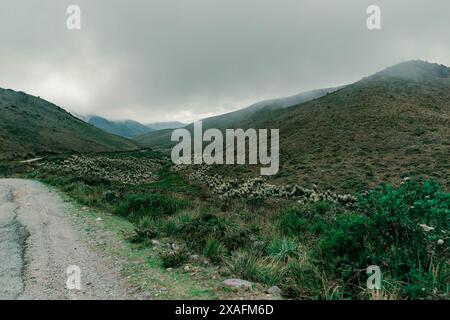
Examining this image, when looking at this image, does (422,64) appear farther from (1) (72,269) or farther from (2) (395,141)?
Result: (1) (72,269)

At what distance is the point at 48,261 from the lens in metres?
5.68

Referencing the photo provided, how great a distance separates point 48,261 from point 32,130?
103309 millimetres

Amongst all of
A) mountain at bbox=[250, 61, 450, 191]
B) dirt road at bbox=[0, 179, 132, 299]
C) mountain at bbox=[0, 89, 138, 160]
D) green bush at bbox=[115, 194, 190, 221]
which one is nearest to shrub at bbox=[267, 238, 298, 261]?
dirt road at bbox=[0, 179, 132, 299]

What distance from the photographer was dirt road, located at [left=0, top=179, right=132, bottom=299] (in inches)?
177

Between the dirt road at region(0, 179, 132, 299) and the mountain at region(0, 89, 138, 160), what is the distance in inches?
2428

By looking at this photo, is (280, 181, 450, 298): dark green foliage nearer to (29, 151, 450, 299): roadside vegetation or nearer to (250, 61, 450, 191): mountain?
(29, 151, 450, 299): roadside vegetation

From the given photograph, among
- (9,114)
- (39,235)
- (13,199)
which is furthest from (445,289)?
(9,114)

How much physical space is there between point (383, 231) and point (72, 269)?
574 cm

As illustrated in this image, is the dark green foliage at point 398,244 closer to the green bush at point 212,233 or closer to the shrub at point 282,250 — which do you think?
the shrub at point 282,250

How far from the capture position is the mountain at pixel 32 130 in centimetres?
7112

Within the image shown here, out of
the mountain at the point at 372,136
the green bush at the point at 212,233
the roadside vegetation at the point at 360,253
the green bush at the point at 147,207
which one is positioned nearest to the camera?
the roadside vegetation at the point at 360,253

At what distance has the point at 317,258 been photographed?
17.1ft

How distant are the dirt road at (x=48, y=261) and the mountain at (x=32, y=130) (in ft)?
202

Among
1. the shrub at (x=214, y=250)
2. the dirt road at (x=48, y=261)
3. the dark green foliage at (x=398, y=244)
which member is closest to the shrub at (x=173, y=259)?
the shrub at (x=214, y=250)
